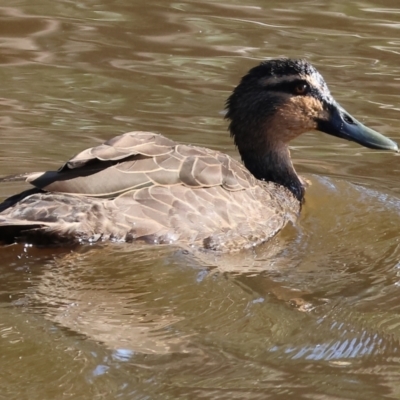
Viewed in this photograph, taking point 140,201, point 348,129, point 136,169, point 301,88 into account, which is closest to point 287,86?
point 301,88

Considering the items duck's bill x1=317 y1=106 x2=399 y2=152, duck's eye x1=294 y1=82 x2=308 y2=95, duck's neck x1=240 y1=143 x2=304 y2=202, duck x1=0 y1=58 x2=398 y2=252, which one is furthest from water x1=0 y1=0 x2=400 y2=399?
duck's eye x1=294 y1=82 x2=308 y2=95

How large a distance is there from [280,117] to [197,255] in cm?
205

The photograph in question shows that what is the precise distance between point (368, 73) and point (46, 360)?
7.07 meters

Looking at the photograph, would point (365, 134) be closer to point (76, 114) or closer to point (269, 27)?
point (76, 114)

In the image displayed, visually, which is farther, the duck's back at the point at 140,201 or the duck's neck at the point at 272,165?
the duck's neck at the point at 272,165

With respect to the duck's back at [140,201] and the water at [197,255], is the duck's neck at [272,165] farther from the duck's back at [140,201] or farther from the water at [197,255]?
the duck's back at [140,201]

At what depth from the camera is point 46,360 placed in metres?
5.12

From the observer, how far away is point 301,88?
27.5 feet

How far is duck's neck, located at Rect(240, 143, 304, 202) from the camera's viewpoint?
28.0 ft

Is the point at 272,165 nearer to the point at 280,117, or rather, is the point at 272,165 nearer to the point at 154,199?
the point at 280,117

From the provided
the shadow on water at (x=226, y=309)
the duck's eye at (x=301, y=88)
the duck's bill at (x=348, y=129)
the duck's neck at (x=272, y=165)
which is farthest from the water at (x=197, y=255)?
the duck's eye at (x=301, y=88)

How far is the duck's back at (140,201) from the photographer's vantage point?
6609 mm

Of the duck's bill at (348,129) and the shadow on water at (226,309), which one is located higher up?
the duck's bill at (348,129)

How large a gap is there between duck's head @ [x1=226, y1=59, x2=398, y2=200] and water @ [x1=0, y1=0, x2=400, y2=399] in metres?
0.43
